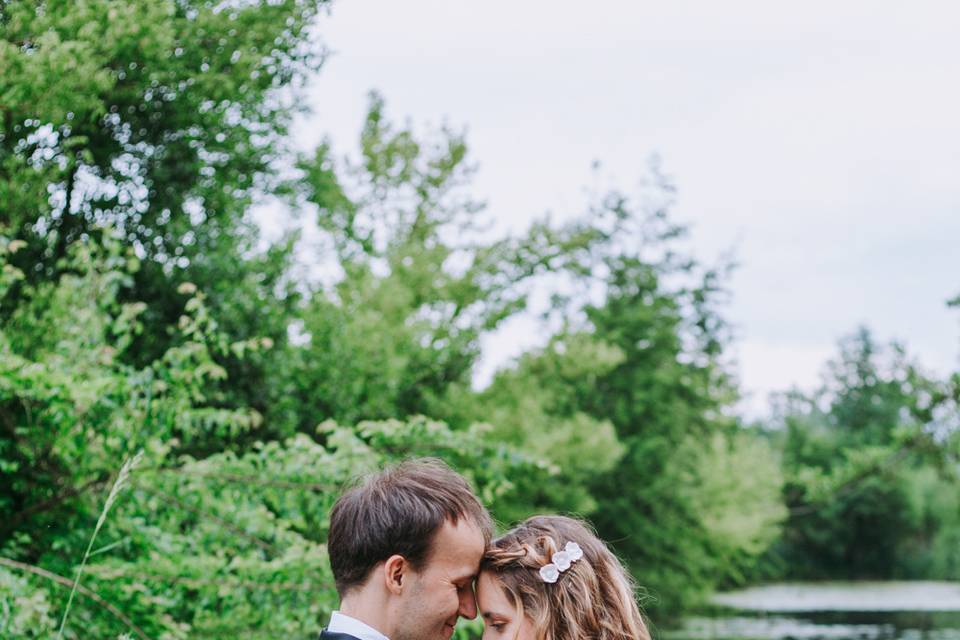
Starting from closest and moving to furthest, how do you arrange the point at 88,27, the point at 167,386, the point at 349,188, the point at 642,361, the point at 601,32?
the point at 167,386 → the point at 88,27 → the point at 601,32 → the point at 349,188 → the point at 642,361

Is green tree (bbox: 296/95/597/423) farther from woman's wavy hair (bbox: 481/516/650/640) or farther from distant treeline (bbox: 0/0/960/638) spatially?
woman's wavy hair (bbox: 481/516/650/640)

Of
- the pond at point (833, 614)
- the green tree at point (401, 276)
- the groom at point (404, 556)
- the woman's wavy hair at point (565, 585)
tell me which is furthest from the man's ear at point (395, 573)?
the pond at point (833, 614)

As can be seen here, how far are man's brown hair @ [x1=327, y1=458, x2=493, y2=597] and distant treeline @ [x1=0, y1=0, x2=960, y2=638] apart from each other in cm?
80

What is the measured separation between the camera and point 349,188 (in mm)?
15812

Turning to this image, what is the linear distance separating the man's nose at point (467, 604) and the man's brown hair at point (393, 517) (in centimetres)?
18

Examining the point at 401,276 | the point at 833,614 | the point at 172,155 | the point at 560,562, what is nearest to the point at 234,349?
the point at 560,562

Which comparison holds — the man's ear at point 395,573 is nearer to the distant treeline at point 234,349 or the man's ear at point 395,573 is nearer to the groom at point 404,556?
the groom at point 404,556

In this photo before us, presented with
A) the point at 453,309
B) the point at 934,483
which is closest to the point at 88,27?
the point at 453,309

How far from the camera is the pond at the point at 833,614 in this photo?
80.8 ft

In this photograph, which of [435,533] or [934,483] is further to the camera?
[934,483]

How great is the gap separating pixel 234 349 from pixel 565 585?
3117 millimetres

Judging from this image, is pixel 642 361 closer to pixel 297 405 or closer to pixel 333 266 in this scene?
pixel 333 266

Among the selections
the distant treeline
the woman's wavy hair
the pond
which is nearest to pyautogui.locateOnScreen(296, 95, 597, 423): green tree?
the distant treeline

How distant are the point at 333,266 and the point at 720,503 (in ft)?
50.9
